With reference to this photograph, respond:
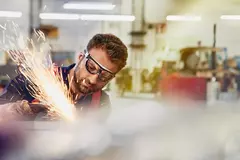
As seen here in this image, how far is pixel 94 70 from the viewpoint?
183 cm

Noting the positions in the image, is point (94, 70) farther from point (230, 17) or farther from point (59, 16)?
point (230, 17)

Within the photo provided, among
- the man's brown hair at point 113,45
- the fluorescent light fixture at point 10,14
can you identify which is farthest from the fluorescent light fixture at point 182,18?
the fluorescent light fixture at point 10,14

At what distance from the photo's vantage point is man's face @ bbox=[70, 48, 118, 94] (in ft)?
5.97

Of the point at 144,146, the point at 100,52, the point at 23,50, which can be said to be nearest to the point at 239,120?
the point at 144,146

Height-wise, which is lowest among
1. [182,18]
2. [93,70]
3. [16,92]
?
[16,92]

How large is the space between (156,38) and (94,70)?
0.38 meters

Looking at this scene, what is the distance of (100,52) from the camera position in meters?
1.82

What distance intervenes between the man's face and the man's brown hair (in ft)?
0.09

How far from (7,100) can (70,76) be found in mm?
357

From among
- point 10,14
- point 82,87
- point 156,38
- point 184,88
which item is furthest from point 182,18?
point 10,14

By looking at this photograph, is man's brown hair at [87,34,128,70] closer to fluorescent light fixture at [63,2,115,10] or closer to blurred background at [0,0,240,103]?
blurred background at [0,0,240,103]

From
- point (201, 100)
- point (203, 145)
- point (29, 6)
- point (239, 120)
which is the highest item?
point (29, 6)

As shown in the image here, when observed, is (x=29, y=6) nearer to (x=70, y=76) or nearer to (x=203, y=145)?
(x=70, y=76)

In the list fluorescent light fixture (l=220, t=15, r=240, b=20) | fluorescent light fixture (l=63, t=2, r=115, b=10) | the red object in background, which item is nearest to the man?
fluorescent light fixture (l=63, t=2, r=115, b=10)
